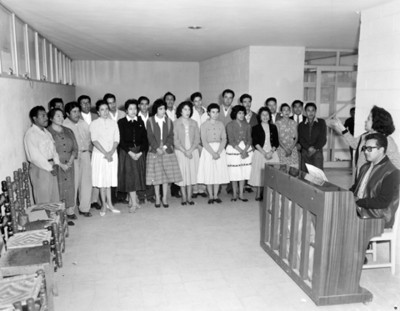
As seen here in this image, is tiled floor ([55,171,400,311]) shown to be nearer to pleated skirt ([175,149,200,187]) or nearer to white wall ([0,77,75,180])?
pleated skirt ([175,149,200,187])

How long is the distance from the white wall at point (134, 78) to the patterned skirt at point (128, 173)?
612cm

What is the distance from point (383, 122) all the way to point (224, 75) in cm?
556

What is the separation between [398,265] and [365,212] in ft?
2.26

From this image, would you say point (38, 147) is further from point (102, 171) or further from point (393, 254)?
point (393, 254)

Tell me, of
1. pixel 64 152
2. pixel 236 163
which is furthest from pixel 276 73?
pixel 64 152

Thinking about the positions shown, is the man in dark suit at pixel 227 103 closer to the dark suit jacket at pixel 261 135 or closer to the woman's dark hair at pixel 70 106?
the dark suit jacket at pixel 261 135

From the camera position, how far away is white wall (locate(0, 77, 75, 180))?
383 cm

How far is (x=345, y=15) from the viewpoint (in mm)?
4680

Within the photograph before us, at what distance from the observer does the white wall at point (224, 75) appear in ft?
25.6

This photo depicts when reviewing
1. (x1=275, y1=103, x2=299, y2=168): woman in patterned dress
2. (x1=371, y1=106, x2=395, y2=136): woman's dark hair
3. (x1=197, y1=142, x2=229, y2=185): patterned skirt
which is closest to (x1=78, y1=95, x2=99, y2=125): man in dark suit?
(x1=197, y1=142, x2=229, y2=185): patterned skirt

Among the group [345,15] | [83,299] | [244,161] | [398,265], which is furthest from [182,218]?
[345,15]

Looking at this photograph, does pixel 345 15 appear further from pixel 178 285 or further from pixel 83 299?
pixel 83 299

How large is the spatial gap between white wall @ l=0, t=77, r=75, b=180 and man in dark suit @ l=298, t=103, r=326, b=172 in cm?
387

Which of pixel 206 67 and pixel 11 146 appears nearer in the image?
pixel 11 146
